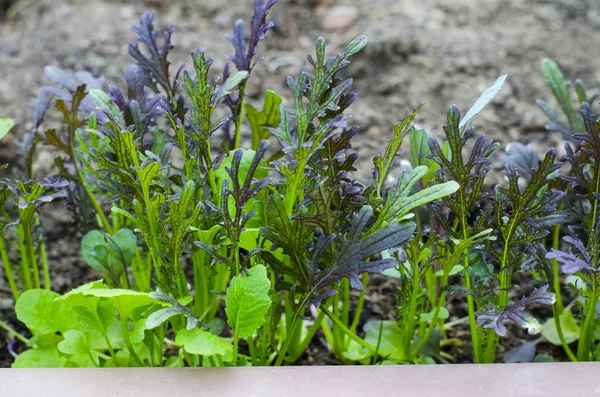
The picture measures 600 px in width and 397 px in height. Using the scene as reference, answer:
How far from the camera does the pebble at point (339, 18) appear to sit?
1983 millimetres

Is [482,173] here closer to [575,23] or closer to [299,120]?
[299,120]

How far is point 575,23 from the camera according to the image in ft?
6.18

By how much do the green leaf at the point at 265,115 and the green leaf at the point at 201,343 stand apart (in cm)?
34

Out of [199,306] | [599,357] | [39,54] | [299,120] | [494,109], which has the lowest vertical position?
[599,357]

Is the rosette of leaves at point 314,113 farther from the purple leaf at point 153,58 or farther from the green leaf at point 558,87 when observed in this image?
the green leaf at point 558,87

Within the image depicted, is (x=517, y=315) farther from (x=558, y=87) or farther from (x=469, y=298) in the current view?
(x=558, y=87)

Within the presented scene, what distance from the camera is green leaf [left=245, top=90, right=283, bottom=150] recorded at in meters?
1.09

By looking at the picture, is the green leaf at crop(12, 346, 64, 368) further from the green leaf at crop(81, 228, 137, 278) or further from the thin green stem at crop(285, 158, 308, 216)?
the thin green stem at crop(285, 158, 308, 216)

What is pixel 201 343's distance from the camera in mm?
880

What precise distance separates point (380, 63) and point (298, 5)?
46cm

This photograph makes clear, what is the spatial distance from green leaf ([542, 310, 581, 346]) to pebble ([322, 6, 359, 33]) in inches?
41.8

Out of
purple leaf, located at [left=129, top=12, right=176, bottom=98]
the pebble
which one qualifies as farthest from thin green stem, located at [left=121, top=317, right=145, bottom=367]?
the pebble

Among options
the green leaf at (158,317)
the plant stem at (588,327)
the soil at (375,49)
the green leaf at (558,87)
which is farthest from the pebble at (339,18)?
the green leaf at (158,317)

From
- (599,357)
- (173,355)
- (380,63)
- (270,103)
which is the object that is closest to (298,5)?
(380,63)
